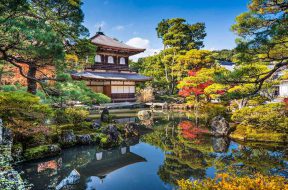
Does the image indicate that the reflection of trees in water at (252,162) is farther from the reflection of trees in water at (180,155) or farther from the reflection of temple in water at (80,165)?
the reflection of temple in water at (80,165)

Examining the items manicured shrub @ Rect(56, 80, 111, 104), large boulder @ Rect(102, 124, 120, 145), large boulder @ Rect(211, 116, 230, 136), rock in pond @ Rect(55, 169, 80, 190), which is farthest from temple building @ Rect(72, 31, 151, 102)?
rock in pond @ Rect(55, 169, 80, 190)

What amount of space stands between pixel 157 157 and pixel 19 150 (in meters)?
4.82

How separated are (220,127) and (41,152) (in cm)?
877

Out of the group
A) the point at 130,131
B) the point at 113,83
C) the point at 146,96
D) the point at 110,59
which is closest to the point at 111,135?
the point at 130,131

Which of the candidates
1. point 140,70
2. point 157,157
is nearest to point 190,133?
point 157,157

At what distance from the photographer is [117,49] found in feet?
82.3

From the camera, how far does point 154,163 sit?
24.1 ft

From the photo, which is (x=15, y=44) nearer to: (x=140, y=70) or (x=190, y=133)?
(x=190, y=133)

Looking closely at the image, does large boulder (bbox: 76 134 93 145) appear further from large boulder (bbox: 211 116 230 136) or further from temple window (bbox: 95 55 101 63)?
temple window (bbox: 95 55 101 63)

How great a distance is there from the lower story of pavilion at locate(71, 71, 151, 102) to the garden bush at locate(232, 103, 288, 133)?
14881 mm

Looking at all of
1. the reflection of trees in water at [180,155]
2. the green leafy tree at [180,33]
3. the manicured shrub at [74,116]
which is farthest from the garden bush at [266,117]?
the green leafy tree at [180,33]

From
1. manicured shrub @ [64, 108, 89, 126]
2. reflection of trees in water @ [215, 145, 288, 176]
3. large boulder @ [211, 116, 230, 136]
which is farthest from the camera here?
large boulder @ [211, 116, 230, 136]

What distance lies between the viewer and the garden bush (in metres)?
9.93

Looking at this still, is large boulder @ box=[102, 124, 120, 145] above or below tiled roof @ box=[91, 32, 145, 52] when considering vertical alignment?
below
